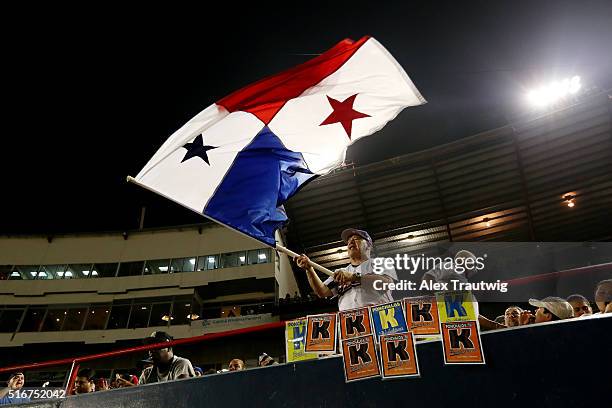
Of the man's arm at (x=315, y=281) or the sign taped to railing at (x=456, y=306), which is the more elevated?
the man's arm at (x=315, y=281)

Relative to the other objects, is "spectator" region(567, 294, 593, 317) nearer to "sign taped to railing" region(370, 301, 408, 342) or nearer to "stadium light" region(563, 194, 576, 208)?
"sign taped to railing" region(370, 301, 408, 342)

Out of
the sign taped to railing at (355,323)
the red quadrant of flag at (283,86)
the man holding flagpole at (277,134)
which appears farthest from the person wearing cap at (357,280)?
the red quadrant of flag at (283,86)

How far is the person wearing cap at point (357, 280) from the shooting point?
13.4ft

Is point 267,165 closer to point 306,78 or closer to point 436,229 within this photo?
point 306,78

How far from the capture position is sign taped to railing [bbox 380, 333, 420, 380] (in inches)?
137

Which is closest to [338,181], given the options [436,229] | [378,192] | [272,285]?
[378,192]

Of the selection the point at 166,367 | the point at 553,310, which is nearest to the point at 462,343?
the point at 553,310

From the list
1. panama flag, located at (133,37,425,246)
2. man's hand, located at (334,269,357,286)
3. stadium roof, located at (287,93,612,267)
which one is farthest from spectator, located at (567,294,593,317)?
stadium roof, located at (287,93,612,267)

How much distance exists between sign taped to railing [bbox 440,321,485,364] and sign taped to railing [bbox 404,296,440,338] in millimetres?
75

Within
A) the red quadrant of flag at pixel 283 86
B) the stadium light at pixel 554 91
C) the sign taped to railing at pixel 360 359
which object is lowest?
the sign taped to railing at pixel 360 359

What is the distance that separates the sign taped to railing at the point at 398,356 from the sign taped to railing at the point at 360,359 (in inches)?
2.8

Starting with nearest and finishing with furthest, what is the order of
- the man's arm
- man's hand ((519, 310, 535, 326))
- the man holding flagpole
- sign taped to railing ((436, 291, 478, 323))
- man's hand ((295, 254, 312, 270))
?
sign taped to railing ((436, 291, 478, 323)) < the man's arm < man's hand ((295, 254, 312, 270)) < man's hand ((519, 310, 535, 326)) < the man holding flagpole

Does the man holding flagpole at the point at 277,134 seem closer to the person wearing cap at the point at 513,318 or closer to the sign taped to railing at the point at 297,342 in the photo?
the sign taped to railing at the point at 297,342

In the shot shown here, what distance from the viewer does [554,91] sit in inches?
760
